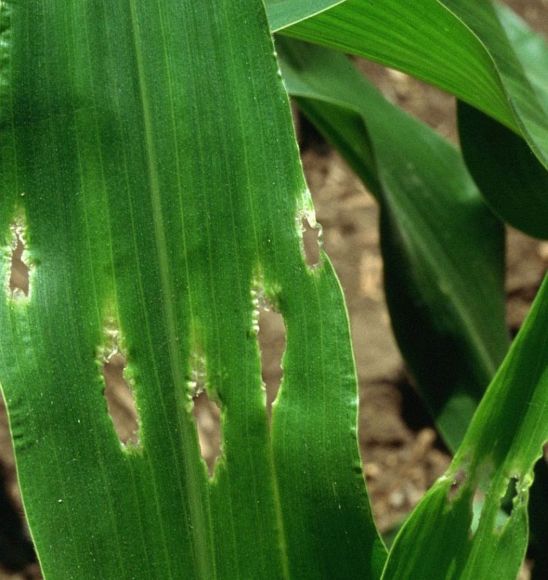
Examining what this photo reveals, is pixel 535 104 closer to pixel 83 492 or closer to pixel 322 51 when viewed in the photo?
pixel 322 51

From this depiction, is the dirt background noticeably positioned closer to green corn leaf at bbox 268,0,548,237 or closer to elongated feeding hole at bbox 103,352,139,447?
elongated feeding hole at bbox 103,352,139,447

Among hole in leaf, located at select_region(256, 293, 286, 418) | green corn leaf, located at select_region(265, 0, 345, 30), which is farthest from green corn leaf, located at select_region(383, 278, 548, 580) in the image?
hole in leaf, located at select_region(256, 293, 286, 418)

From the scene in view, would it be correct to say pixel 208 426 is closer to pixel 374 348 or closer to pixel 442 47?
pixel 374 348

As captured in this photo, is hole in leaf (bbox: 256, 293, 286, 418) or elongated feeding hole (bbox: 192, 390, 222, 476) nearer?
elongated feeding hole (bbox: 192, 390, 222, 476)

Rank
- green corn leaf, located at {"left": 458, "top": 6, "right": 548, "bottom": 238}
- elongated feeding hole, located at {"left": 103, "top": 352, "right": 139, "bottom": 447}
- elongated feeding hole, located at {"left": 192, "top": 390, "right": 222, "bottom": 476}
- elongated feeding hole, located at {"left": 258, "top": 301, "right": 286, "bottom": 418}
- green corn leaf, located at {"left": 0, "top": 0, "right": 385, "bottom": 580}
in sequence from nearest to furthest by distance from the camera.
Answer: green corn leaf, located at {"left": 0, "top": 0, "right": 385, "bottom": 580} < green corn leaf, located at {"left": 458, "top": 6, "right": 548, "bottom": 238} < elongated feeding hole, located at {"left": 103, "top": 352, "right": 139, "bottom": 447} < elongated feeding hole, located at {"left": 192, "top": 390, "right": 222, "bottom": 476} < elongated feeding hole, located at {"left": 258, "top": 301, "right": 286, "bottom": 418}

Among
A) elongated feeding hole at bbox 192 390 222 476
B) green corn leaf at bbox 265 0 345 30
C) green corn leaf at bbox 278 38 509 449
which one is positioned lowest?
elongated feeding hole at bbox 192 390 222 476

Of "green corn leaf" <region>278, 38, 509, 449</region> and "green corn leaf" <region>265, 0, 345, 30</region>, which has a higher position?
"green corn leaf" <region>265, 0, 345, 30</region>

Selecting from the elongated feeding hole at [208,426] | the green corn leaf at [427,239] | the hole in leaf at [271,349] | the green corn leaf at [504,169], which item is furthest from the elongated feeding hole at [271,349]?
the green corn leaf at [504,169]
